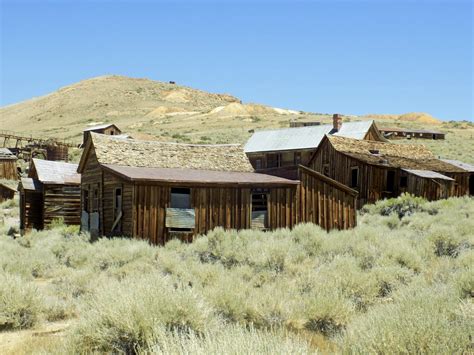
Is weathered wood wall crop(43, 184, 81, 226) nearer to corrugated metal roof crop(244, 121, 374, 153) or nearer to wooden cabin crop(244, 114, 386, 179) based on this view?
wooden cabin crop(244, 114, 386, 179)

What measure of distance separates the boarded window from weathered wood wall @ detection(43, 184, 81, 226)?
32.1 feet

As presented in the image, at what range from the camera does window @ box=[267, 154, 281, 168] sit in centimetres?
4525

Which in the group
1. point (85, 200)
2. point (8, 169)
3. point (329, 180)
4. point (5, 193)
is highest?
point (329, 180)

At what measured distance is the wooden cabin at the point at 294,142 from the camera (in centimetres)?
4366

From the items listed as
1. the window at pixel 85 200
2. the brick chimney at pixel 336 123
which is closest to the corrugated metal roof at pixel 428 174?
the brick chimney at pixel 336 123

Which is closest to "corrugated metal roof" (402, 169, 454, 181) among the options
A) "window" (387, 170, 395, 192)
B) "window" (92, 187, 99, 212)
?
"window" (387, 170, 395, 192)

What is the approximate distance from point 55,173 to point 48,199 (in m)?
1.61

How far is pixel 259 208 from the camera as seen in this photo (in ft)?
68.0

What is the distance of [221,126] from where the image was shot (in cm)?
8425

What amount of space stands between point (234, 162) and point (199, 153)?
168 centimetres

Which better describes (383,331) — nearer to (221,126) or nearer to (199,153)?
(199,153)

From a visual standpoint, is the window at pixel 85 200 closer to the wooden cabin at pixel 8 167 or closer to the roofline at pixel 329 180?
the roofline at pixel 329 180

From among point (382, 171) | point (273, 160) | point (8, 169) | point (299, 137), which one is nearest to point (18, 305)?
point (382, 171)

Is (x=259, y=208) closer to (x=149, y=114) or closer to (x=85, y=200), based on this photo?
(x=85, y=200)
